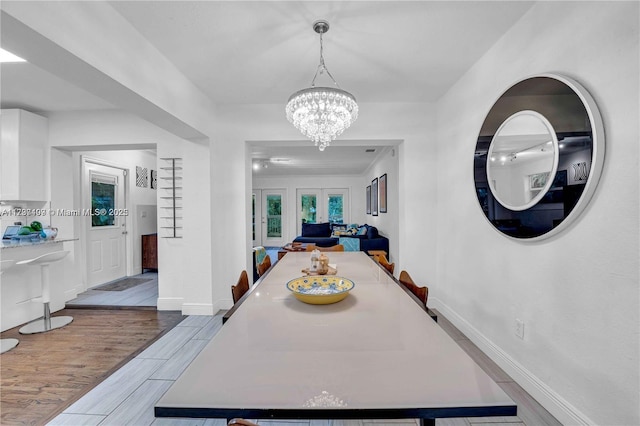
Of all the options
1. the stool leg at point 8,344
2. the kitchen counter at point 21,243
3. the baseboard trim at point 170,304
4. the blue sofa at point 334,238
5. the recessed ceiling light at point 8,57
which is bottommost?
the stool leg at point 8,344

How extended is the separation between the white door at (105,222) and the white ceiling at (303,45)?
1.51 m

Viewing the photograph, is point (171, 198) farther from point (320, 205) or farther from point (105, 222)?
point (320, 205)

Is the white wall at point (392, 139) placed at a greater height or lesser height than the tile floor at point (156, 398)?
greater

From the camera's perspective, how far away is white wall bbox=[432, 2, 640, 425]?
124 centimetres

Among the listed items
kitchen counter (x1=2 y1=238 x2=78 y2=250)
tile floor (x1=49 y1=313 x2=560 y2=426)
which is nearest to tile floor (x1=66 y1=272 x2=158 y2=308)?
kitchen counter (x1=2 y1=238 x2=78 y2=250)

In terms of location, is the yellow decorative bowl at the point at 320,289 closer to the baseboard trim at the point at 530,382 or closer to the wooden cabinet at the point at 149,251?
the baseboard trim at the point at 530,382

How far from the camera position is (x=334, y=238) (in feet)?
20.7

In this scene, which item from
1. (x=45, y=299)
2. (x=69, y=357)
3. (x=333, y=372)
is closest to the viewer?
(x=333, y=372)

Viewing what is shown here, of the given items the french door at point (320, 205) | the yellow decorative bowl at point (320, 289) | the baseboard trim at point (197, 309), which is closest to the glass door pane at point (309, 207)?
the french door at point (320, 205)

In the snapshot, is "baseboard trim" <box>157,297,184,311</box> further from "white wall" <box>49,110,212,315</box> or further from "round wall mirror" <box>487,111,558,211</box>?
"round wall mirror" <box>487,111,558,211</box>

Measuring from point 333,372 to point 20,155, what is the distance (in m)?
4.37

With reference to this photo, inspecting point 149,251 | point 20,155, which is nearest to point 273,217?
point 149,251

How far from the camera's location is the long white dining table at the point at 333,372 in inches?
24.9

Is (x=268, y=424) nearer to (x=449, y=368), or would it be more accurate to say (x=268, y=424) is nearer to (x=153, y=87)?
(x=449, y=368)
